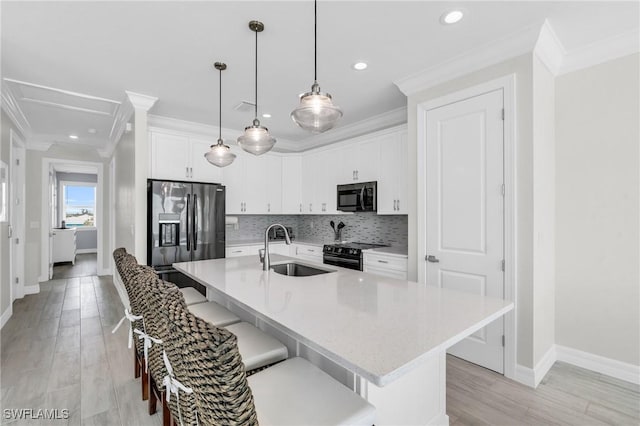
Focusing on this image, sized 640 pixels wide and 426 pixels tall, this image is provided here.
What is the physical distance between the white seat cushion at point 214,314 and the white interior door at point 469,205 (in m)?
1.81

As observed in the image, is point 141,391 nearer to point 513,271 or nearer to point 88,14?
point 88,14

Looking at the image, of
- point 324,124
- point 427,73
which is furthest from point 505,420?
point 427,73

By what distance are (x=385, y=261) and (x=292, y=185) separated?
227cm

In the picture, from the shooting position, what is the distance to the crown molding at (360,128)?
3.96 metres

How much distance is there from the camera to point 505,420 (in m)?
1.90

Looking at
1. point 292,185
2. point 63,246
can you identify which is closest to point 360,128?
point 292,185

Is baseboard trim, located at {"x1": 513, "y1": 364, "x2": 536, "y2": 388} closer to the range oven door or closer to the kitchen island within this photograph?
the kitchen island

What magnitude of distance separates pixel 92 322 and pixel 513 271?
4379mm

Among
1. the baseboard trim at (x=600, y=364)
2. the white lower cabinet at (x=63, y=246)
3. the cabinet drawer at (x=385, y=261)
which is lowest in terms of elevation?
the baseboard trim at (x=600, y=364)

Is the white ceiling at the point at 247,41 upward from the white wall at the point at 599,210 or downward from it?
upward

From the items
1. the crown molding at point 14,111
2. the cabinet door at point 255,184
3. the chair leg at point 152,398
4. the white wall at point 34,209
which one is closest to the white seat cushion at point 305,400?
the chair leg at point 152,398

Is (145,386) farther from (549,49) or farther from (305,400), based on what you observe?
(549,49)

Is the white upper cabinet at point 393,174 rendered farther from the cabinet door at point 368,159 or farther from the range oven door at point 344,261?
the range oven door at point 344,261

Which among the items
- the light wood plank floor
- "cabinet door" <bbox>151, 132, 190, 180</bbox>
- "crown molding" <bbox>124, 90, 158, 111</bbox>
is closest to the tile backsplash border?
"cabinet door" <bbox>151, 132, 190, 180</bbox>
